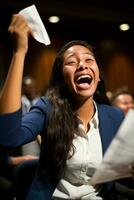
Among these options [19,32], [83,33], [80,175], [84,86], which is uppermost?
[83,33]

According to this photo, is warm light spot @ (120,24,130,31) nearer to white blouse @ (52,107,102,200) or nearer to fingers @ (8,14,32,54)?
white blouse @ (52,107,102,200)

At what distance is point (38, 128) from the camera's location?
1.25 m

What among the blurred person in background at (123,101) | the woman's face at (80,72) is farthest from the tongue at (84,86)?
the blurred person in background at (123,101)

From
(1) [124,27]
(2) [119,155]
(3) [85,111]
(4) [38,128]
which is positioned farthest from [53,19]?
(2) [119,155]

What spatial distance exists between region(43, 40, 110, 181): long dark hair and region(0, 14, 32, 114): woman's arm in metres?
0.29

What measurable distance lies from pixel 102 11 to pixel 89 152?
15.0 ft

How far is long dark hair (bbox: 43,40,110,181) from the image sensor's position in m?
1.26

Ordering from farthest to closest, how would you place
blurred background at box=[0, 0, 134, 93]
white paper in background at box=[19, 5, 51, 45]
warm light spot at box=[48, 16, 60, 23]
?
warm light spot at box=[48, 16, 60, 23], blurred background at box=[0, 0, 134, 93], white paper in background at box=[19, 5, 51, 45]

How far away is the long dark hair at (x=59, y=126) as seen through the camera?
1.26 m

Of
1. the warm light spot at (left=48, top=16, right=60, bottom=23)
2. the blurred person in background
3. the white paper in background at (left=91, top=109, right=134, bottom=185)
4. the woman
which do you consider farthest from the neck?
the warm light spot at (left=48, top=16, right=60, bottom=23)

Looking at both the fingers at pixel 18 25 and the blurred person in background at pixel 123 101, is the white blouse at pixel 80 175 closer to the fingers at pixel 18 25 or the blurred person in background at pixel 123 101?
the fingers at pixel 18 25

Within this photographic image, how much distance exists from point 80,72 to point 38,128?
0.25 meters

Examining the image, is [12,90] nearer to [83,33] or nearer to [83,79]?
[83,79]

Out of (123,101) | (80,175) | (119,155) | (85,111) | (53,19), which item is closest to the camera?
(119,155)
